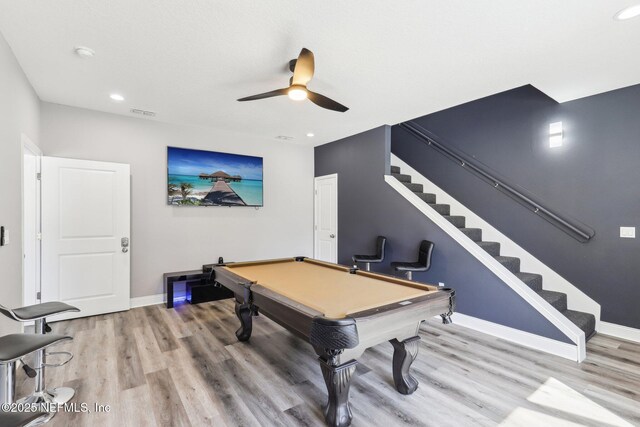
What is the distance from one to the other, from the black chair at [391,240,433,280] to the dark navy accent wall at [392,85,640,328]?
1176mm

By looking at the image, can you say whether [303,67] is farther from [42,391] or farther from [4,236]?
[42,391]

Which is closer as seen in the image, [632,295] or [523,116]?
[632,295]

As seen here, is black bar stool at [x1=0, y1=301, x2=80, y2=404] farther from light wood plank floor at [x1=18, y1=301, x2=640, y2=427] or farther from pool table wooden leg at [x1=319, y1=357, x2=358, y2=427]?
pool table wooden leg at [x1=319, y1=357, x2=358, y2=427]

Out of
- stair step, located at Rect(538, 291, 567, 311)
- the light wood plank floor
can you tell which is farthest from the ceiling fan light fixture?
stair step, located at Rect(538, 291, 567, 311)

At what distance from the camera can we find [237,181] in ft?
16.9

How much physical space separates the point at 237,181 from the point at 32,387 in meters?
3.52

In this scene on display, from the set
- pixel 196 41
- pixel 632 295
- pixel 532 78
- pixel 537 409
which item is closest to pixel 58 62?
pixel 196 41

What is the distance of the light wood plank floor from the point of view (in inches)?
77.9

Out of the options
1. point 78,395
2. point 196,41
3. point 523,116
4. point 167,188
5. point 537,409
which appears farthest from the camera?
point 167,188

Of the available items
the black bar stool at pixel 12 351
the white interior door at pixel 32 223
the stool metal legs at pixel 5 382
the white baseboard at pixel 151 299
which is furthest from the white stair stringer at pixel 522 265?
the white interior door at pixel 32 223

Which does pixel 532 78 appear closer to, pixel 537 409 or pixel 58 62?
pixel 537 409

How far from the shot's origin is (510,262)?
3.82m

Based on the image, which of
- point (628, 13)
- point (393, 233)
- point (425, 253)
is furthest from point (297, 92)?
point (393, 233)

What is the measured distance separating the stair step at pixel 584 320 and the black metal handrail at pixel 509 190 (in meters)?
0.84
